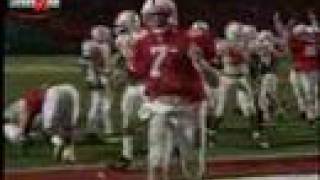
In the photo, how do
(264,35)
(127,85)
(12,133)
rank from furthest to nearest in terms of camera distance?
1. (264,35)
2. (127,85)
3. (12,133)

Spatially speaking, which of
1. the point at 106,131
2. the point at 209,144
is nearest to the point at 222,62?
the point at 209,144

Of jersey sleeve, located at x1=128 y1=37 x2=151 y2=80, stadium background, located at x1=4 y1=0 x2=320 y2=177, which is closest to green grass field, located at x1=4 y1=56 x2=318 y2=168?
stadium background, located at x1=4 y1=0 x2=320 y2=177

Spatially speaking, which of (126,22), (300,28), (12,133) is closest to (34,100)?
(12,133)

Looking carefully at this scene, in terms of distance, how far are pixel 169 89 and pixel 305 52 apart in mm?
651

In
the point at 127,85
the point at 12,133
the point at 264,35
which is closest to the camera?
the point at 12,133

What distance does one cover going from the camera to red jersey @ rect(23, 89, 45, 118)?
11.6 feet

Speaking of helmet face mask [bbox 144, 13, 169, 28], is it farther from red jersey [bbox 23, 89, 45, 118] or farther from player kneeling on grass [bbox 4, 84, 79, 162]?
red jersey [bbox 23, 89, 45, 118]

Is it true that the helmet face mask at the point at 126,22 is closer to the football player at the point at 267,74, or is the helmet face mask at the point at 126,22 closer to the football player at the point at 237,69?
the football player at the point at 237,69

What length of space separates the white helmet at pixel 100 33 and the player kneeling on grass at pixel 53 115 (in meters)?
0.23

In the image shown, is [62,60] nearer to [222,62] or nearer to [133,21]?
[133,21]

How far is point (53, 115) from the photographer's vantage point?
141 inches

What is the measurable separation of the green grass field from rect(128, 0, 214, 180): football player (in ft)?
0.32

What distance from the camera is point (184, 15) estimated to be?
11.9 ft

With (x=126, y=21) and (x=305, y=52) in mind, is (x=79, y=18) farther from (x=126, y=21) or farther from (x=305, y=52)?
(x=305, y=52)
